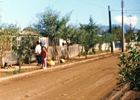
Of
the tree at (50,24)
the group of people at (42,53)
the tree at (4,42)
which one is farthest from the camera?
the tree at (50,24)

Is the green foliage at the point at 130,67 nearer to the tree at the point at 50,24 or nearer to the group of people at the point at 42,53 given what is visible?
the group of people at the point at 42,53

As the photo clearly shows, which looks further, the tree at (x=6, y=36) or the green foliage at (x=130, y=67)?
the tree at (x=6, y=36)

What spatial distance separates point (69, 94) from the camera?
7.30 metres

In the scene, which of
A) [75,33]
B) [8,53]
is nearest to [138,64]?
[8,53]

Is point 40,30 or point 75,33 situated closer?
point 40,30

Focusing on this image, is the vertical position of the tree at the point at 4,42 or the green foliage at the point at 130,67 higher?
the tree at the point at 4,42

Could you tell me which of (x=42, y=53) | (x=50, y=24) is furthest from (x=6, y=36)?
(x=50, y=24)

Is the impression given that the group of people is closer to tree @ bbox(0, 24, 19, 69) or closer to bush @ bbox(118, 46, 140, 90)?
tree @ bbox(0, 24, 19, 69)

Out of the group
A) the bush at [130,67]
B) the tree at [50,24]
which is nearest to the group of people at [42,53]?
the tree at [50,24]

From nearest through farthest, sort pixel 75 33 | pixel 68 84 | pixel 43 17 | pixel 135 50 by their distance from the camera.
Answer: pixel 135 50, pixel 68 84, pixel 43 17, pixel 75 33

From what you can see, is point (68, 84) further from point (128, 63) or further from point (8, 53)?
point (8, 53)

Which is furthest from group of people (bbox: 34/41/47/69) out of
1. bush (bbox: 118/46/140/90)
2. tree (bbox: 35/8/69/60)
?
bush (bbox: 118/46/140/90)

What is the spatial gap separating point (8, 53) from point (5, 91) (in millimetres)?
7997

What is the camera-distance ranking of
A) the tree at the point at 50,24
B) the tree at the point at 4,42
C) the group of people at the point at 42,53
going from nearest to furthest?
the tree at the point at 4,42 < the group of people at the point at 42,53 < the tree at the point at 50,24
